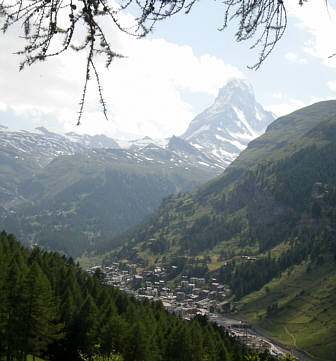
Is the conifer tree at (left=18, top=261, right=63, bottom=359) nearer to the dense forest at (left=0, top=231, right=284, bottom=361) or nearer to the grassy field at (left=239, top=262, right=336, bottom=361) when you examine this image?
the dense forest at (left=0, top=231, right=284, bottom=361)

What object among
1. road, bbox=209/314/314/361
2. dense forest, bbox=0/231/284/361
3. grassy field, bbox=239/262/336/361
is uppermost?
dense forest, bbox=0/231/284/361

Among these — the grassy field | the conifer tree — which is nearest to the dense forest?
the conifer tree

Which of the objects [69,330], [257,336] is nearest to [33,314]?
[69,330]

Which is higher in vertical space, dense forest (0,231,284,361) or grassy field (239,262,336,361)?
dense forest (0,231,284,361)

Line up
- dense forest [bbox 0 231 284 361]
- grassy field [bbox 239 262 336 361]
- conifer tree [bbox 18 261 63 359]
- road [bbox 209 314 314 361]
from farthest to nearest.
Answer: grassy field [bbox 239 262 336 361], road [bbox 209 314 314 361], dense forest [bbox 0 231 284 361], conifer tree [bbox 18 261 63 359]

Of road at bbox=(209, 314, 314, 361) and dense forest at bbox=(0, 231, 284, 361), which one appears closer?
dense forest at bbox=(0, 231, 284, 361)

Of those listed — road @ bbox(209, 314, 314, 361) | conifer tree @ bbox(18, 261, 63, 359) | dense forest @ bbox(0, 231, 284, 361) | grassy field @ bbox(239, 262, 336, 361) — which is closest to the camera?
conifer tree @ bbox(18, 261, 63, 359)

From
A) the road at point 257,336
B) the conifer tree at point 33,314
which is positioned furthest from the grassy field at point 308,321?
the conifer tree at point 33,314

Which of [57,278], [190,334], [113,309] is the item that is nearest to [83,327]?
[113,309]

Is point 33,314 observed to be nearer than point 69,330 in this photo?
Yes

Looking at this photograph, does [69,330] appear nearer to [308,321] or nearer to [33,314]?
[33,314]

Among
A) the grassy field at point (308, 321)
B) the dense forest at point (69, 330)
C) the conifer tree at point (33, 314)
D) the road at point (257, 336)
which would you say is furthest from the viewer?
the grassy field at point (308, 321)

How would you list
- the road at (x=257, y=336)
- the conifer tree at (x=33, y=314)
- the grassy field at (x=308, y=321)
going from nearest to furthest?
the conifer tree at (x=33, y=314) < the road at (x=257, y=336) < the grassy field at (x=308, y=321)

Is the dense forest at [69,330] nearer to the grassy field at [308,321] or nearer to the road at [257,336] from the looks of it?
the road at [257,336]
